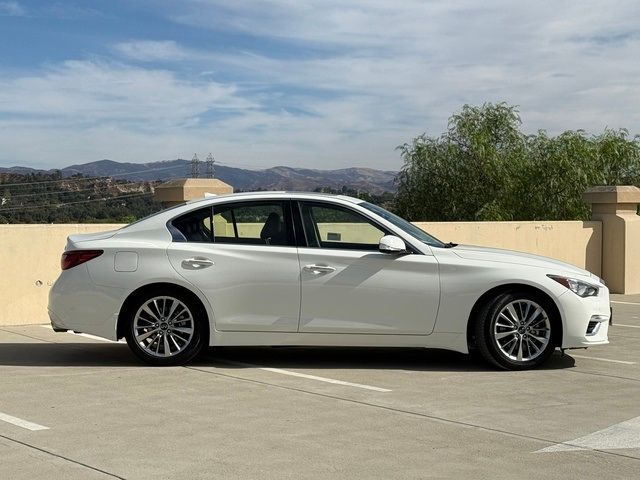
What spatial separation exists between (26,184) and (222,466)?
56.1 m

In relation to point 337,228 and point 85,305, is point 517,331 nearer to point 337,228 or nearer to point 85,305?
point 337,228

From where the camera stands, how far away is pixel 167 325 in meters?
8.38

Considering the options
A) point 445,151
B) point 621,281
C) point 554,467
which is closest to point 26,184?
point 445,151

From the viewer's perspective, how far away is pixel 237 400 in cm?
709

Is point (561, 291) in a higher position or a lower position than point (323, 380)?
higher

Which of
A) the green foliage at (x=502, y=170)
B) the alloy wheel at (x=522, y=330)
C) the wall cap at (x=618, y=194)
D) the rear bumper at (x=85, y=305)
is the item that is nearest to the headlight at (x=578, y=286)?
the alloy wheel at (x=522, y=330)

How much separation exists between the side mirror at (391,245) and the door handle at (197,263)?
1.50m

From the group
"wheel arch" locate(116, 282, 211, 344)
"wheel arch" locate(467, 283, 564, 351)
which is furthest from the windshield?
"wheel arch" locate(116, 282, 211, 344)

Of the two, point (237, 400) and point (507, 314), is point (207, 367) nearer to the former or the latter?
point (237, 400)

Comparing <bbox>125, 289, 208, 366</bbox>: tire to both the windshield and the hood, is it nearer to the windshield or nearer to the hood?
the windshield

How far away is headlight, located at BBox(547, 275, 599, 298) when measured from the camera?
838 centimetres

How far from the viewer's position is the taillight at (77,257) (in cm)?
848

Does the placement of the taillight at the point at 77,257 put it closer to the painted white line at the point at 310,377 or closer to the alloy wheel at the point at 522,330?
the painted white line at the point at 310,377

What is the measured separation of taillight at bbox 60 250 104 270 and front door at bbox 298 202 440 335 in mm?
1854
